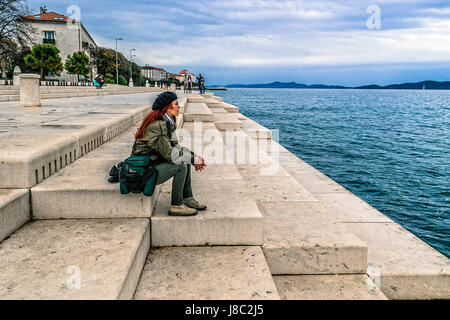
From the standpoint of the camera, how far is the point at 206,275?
3.16 m

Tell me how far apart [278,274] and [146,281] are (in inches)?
55.2

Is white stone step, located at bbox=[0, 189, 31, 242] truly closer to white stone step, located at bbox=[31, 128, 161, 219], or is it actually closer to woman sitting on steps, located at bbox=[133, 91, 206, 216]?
white stone step, located at bbox=[31, 128, 161, 219]

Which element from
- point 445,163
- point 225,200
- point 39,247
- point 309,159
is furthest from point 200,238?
point 445,163

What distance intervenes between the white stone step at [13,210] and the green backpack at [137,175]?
91 cm

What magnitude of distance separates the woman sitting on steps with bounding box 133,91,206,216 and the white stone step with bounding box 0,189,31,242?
3.65ft

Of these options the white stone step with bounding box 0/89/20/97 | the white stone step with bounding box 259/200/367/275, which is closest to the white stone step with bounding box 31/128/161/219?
the white stone step with bounding box 259/200/367/275

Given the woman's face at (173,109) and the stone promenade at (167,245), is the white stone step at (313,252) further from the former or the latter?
the woman's face at (173,109)

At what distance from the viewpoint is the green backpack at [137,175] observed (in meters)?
3.42

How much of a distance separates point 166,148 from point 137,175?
0.37m

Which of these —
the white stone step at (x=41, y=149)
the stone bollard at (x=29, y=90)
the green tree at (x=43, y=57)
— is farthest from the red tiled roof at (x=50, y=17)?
the white stone step at (x=41, y=149)

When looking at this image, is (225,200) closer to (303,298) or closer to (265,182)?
(303,298)

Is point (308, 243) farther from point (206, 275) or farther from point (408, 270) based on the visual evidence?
point (408, 270)

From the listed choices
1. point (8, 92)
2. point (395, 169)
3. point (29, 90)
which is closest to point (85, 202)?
point (29, 90)

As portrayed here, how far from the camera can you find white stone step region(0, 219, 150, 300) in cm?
246
